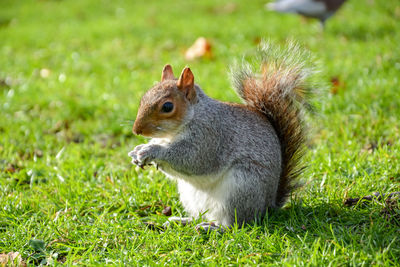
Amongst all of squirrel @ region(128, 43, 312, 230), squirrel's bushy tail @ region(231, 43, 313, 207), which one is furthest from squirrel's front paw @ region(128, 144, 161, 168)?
squirrel's bushy tail @ region(231, 43, 313, 207)

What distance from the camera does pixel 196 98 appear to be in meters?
1.86

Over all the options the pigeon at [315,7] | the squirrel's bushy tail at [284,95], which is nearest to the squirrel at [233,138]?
the squirrel's bushy tail at [284,95]

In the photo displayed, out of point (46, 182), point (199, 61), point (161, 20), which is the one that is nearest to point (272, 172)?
point (46, 182)

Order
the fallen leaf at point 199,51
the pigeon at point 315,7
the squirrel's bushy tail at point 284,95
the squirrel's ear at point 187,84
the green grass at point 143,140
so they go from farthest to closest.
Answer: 1. the pigeon at point 315,7
2. the fallen leaf at point 199,51
3. the squirrel's bushy tail at point 284,95
4. the squirrel's ear at point 187,84
5. the green grass at point 143,140

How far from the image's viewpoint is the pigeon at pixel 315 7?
4.43m

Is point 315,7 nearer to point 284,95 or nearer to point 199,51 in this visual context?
point 199,51

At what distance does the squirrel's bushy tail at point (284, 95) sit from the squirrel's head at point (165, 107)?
1.00 feet

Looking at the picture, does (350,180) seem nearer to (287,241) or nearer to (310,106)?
(310,106)

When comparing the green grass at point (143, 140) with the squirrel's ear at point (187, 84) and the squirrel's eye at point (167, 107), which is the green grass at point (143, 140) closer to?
the squirrel's ear at point (187, 84)

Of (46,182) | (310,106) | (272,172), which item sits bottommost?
(46,182)

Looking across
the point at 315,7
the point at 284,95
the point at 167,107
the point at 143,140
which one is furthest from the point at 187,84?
the point at 315,7

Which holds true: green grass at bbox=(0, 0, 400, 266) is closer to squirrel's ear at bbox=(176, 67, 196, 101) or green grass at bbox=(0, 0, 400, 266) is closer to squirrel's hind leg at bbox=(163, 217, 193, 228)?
squirrel's hind leg at bbox=(163, 217, 193, 228)

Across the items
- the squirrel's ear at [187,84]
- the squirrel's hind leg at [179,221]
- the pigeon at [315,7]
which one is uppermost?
the squirrel's ear at [187,84]

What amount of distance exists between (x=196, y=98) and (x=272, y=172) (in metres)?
0.43
